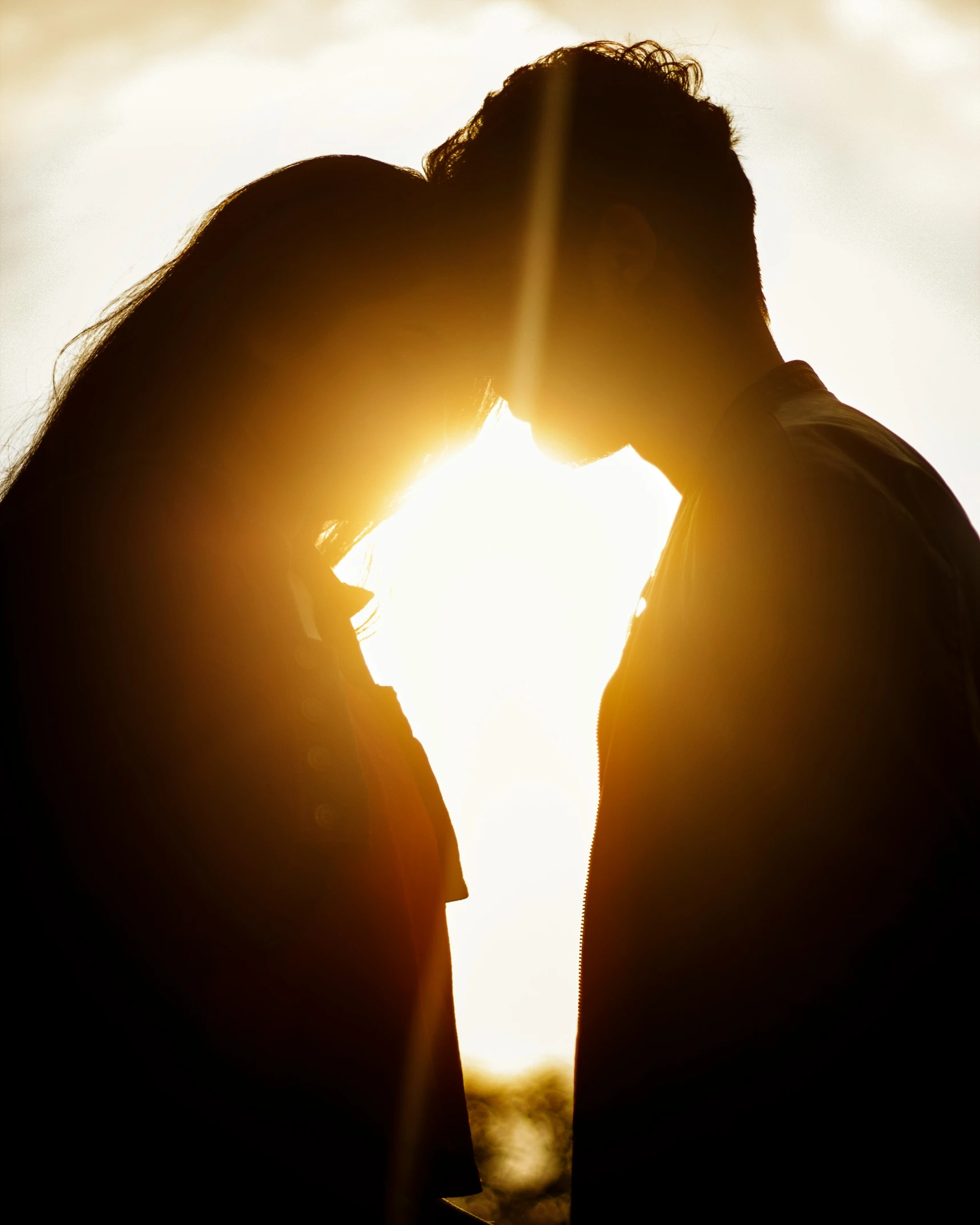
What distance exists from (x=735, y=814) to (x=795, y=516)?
63 cm

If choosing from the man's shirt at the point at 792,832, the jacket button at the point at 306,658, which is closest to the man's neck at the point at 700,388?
the man's shirt at the point at 792,832

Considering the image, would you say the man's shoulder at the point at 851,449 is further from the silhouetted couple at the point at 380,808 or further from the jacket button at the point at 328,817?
the jacket button at the point at 328,817

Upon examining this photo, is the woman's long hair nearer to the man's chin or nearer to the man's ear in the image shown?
the man's ear

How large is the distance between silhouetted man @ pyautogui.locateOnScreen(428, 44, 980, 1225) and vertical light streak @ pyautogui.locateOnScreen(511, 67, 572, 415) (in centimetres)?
28

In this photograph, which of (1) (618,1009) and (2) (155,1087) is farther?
(1) (618,1009)

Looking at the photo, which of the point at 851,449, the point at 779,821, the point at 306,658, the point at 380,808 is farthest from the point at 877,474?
the point at 380,808

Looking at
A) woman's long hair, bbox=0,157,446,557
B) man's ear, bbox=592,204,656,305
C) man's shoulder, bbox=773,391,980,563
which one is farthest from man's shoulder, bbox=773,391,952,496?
woman's long hair, bbox=0,157,446,557

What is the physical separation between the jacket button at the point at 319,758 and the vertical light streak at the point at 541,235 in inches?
62.9

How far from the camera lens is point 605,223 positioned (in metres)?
2.70

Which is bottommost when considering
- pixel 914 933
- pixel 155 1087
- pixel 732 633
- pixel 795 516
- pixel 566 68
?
pixel 155 1087

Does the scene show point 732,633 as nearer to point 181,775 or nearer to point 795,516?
point 795,516

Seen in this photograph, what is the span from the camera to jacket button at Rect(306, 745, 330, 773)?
1646mm

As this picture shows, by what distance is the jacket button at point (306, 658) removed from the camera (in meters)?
1.75

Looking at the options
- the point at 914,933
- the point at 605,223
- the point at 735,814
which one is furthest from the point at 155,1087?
the point at 605,223
